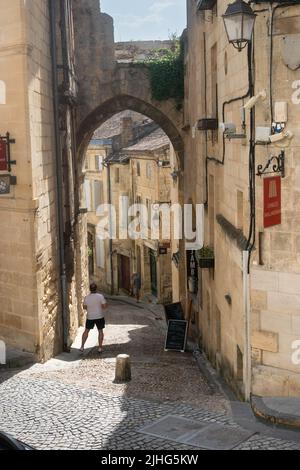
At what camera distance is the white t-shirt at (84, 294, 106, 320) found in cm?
1432

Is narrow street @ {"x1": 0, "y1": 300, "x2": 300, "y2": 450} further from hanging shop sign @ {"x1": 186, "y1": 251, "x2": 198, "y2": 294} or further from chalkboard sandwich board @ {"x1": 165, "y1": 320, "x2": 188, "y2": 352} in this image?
hanging shop sign @ {"x1": 186, "y1": 251, "x2": 198, "y2": 294}

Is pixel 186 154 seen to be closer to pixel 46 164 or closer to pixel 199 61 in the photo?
pixel 199 61

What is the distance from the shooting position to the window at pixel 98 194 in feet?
121

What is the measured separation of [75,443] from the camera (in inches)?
312

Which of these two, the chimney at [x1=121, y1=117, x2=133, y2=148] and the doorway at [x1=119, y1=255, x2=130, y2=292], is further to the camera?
the doorway at [x1=119, y1=255, x2=130, y2=292]

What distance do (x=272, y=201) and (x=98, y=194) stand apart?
29.1 m

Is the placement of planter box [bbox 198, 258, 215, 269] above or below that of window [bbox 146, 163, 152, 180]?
below

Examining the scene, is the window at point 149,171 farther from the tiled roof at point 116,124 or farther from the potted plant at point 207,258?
the potted plant at point 207,258

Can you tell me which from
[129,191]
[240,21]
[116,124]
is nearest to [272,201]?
[240,21]

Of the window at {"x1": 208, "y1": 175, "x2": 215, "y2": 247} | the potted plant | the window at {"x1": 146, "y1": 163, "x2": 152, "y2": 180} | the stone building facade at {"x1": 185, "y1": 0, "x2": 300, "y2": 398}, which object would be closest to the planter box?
the potted plant

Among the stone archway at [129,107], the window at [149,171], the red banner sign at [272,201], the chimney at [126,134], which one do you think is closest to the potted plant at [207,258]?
the red banner sign at [272,201]

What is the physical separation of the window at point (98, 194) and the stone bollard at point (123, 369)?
85.0ft

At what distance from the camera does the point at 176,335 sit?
1556 centimetres

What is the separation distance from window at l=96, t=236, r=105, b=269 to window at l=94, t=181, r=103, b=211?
1.80 meters
